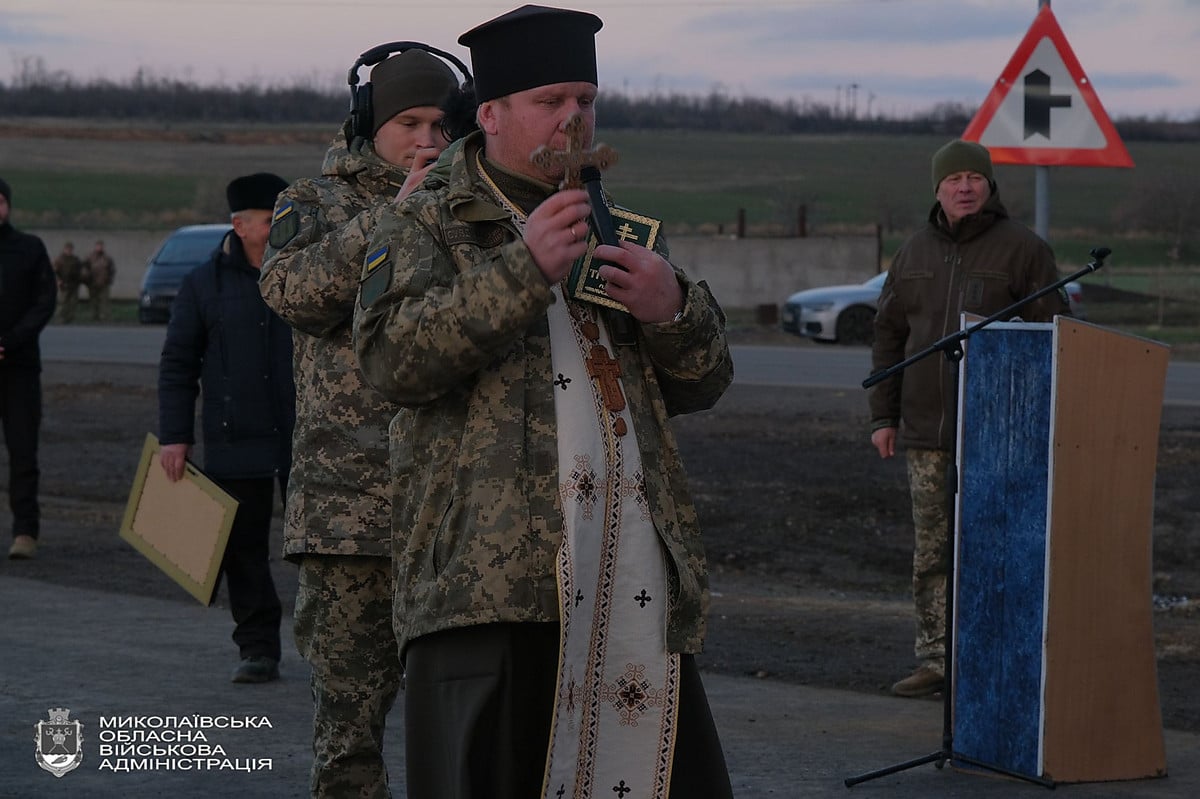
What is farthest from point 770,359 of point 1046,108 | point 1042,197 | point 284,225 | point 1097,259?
point 284,225

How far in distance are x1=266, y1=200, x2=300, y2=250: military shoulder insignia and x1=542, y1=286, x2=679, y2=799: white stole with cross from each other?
4.93ft

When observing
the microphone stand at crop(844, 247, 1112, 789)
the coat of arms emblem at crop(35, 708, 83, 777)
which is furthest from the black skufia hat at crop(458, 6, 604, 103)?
the coat of arms emblem at crop(35, 708, 83, 777)

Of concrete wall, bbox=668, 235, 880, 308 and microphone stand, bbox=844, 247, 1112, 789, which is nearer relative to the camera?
microphone stand, bbox=844, 247, 1112, 789

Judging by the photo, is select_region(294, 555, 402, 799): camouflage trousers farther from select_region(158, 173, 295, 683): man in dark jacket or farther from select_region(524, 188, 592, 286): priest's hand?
select_region(158, 173, 295, 683): man in dark jacket

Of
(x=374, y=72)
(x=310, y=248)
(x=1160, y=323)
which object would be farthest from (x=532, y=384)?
(x=1160, y=323)

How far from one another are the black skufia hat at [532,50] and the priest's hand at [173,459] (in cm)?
385

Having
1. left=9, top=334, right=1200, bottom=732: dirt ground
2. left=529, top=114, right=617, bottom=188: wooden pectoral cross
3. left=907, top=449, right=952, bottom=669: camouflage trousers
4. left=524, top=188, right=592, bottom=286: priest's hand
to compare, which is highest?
left=529, top=114, right=617, bottom=188: wooden pectoral cross

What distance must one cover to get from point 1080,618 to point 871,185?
85133 mm

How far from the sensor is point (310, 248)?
4.67 m

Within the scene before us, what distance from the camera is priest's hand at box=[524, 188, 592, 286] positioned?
3.25m

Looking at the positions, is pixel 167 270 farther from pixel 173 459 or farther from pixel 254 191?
pixel 254 191

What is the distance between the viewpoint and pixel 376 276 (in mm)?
3469

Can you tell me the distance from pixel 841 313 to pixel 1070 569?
825 inches

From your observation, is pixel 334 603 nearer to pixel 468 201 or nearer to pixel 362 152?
pixel 362 152
